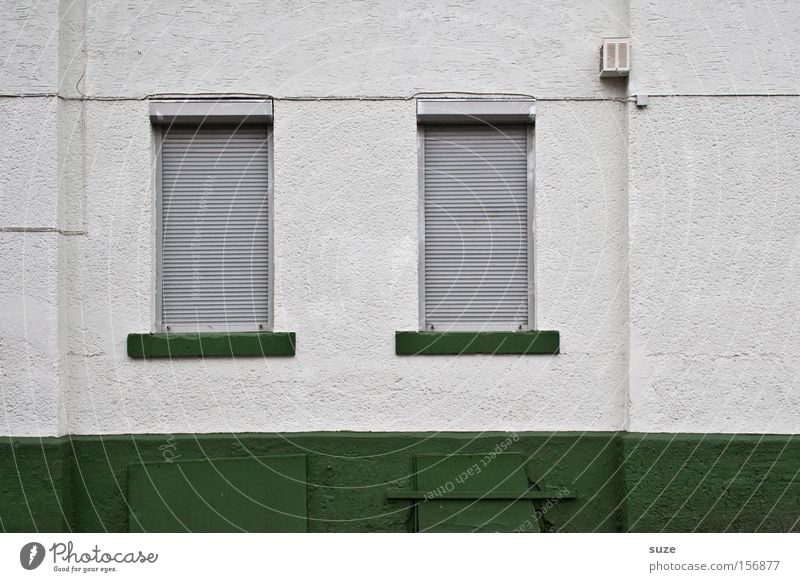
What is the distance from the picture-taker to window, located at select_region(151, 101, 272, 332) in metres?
6.69

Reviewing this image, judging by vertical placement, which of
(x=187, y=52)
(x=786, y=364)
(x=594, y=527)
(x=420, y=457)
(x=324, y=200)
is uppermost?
(x=187, y=52)

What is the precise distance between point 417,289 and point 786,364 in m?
2.65

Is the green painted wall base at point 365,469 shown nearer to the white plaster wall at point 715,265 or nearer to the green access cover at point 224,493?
the green access cover at point 224,493

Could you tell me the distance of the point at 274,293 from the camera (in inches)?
258

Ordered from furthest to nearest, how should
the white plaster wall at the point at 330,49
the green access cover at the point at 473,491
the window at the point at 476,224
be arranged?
the window at the point at 476,224 → the white plaster wall at the point at 330,49 → the green access cover at the point at 473,491

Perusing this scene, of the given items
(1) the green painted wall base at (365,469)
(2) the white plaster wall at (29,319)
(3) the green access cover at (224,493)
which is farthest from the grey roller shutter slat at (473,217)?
(2) the white plaster wall at (29,319)

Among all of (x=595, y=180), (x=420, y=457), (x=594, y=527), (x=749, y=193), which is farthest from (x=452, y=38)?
(x=594, y=527)

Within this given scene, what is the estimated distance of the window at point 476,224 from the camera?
669cm

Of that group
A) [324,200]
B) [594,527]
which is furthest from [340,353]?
[594,527]

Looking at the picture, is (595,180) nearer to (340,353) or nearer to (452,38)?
(452,38)

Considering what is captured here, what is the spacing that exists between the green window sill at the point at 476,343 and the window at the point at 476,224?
0.18 metres

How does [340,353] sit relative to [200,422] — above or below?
above

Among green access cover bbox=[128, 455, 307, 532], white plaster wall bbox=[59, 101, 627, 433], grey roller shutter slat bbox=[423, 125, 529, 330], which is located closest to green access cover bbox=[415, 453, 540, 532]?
white plaster wall bbox=[59, 101, 627, 433]

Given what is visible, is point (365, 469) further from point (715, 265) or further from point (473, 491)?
point (715, 265)
